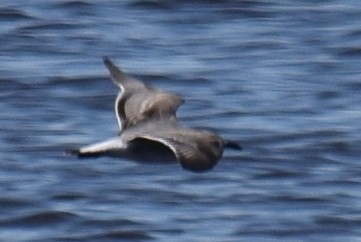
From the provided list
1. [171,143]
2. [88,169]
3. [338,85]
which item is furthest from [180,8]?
[171,143]

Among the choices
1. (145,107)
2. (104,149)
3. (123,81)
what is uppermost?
(123,81)

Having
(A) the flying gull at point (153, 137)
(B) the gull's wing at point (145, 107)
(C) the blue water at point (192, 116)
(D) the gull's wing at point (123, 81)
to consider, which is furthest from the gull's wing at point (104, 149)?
(C) the blue water at point (192, 116)

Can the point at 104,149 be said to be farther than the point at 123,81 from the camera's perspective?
No

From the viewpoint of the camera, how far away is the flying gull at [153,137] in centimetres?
843

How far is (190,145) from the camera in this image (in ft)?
28.0

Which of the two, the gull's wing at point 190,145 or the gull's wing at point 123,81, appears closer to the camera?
the gull's wing at point 190,145

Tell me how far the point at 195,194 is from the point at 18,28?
15.8 feet

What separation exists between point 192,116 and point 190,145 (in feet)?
17.1

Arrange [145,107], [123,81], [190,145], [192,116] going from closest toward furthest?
[190,145], [145,107], [123,81], [192,116]

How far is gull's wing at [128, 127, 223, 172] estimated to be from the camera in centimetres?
823

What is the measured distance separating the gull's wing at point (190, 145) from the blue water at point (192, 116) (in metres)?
2.08

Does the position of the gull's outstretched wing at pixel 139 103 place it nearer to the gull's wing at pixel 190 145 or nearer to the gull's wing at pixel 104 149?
the gull's wing at pixel 190 145

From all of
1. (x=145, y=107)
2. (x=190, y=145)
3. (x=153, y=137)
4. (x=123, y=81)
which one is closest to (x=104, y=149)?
(x=153, y=137)

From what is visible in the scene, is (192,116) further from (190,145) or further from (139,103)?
(190,145)
